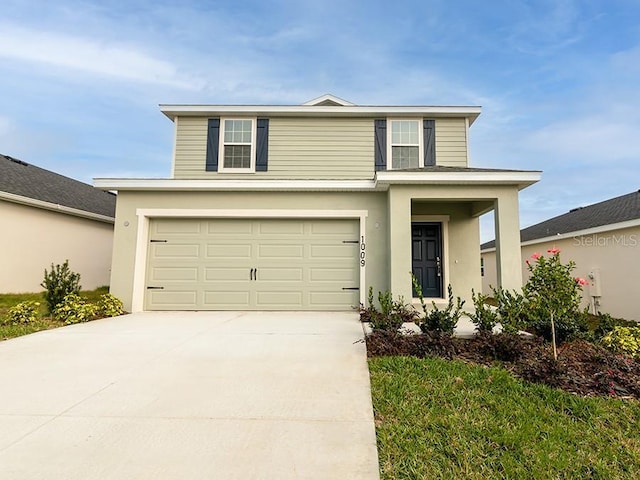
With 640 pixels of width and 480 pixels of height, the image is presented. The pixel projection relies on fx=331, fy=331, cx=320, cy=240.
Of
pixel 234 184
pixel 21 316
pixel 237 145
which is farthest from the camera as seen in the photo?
pixel 237 145

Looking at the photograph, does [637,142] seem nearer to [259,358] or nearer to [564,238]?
[564,238]

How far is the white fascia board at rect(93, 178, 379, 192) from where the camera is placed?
26.3 feet

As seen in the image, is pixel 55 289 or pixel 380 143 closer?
pixel 55 289

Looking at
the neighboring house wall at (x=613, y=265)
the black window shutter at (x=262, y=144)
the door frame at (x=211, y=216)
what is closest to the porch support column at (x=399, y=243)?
the door frame at (x=211, y=216)

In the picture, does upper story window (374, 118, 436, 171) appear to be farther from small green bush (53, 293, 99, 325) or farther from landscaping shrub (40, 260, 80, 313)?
landscaping shrub (40, 260, 80, 313)

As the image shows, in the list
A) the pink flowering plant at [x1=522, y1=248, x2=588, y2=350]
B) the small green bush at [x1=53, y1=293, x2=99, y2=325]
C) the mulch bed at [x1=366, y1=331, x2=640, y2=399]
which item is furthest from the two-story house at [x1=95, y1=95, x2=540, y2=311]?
the pink flowering plant at [x1=522, y1=248, x2=588, y2=350]

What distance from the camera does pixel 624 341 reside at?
428cm

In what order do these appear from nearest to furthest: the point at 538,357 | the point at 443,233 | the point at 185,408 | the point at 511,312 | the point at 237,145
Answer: the point at 185,408
the point at 538,357
the point at 511,312
the point at 443,233
the point at 237,145

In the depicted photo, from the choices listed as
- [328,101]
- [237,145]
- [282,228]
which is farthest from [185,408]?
[328,101]

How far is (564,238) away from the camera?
1096 cm

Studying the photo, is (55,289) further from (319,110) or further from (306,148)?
(319,110)

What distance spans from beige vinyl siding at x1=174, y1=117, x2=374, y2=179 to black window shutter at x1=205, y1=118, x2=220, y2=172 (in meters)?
0.14

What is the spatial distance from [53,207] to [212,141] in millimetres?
5485

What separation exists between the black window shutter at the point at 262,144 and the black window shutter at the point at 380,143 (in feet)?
10.6
